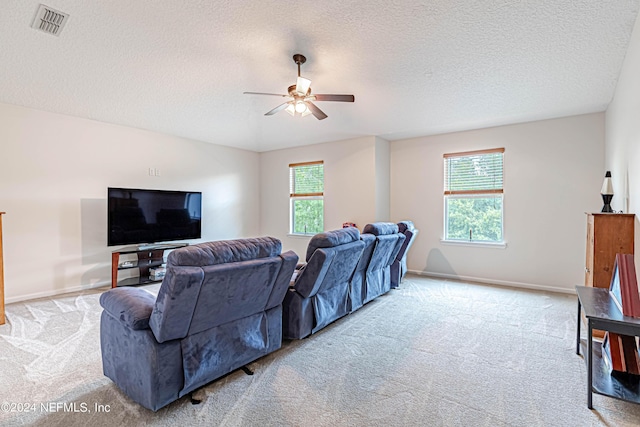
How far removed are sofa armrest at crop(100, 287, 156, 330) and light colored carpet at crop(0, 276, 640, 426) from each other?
1.82 ft

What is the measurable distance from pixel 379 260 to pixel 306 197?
305 centimetres

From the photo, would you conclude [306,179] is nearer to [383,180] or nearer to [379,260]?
[383,180]

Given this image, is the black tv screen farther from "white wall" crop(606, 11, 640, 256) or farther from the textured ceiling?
"white wall" crop(606, 11, 640, 256)

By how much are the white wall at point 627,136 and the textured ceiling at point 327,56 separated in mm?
158

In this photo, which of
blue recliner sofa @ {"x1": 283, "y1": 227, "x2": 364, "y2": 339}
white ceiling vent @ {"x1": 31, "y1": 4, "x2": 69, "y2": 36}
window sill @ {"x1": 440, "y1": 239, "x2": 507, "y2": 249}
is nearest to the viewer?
white ceiling vent @ {"x1": 31, "y1": 4, "x2": 69, "y2": 36}

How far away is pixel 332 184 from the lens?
6219 millimetres

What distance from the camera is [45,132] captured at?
167 inches

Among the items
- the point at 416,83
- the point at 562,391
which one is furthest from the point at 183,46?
the point at 562,391

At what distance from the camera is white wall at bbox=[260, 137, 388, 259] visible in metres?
5.73

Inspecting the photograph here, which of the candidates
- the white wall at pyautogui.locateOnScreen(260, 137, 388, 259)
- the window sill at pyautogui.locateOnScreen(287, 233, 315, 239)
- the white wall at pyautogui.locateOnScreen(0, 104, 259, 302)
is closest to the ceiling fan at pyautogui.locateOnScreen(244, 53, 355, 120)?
the white wall at pyautogui.locateOnScreen(260, 137, 388, 259)

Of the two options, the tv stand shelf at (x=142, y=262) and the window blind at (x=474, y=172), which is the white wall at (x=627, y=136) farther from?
the tv stand shelf at (x=142, y=262)

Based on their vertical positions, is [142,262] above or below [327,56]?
below

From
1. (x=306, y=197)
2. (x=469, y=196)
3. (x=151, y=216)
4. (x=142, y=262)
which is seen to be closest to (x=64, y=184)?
(x=151, y=216)

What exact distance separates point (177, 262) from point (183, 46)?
76.5 inches
